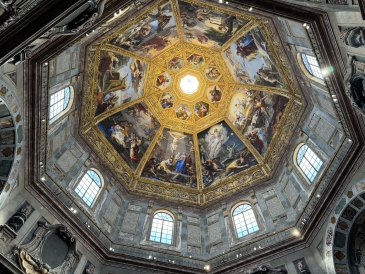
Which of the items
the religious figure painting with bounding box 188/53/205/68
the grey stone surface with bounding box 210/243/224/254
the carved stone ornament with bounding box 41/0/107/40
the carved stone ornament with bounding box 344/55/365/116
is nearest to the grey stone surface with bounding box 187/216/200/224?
the grey stone surface with bounding box 210/243/224/254

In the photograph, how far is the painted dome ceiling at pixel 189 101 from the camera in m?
21.5

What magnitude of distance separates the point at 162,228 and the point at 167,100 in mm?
11336

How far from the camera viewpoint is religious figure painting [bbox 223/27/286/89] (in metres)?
21.4

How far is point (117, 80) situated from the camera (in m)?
23.8

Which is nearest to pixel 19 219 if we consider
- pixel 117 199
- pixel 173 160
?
pixel 117 199

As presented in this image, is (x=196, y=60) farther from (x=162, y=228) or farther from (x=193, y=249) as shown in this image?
(x=193, y=249)

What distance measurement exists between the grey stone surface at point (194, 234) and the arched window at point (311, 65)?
11.6 metres

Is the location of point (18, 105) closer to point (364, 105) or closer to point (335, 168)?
point (364, 105)

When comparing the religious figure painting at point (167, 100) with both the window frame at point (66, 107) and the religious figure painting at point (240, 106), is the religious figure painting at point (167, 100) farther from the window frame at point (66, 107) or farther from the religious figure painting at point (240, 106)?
the window frame at point (66, 107)

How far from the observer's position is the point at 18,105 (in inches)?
576

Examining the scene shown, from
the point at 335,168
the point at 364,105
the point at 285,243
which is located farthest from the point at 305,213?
the point at 364,105

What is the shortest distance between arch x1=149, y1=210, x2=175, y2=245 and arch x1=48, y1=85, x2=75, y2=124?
8604 mm

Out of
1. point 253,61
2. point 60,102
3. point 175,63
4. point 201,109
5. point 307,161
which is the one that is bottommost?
point 307,161

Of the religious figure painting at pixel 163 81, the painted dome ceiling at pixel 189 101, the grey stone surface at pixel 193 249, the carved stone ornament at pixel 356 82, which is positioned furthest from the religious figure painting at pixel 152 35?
the grey stone surface at pixel 193 249
